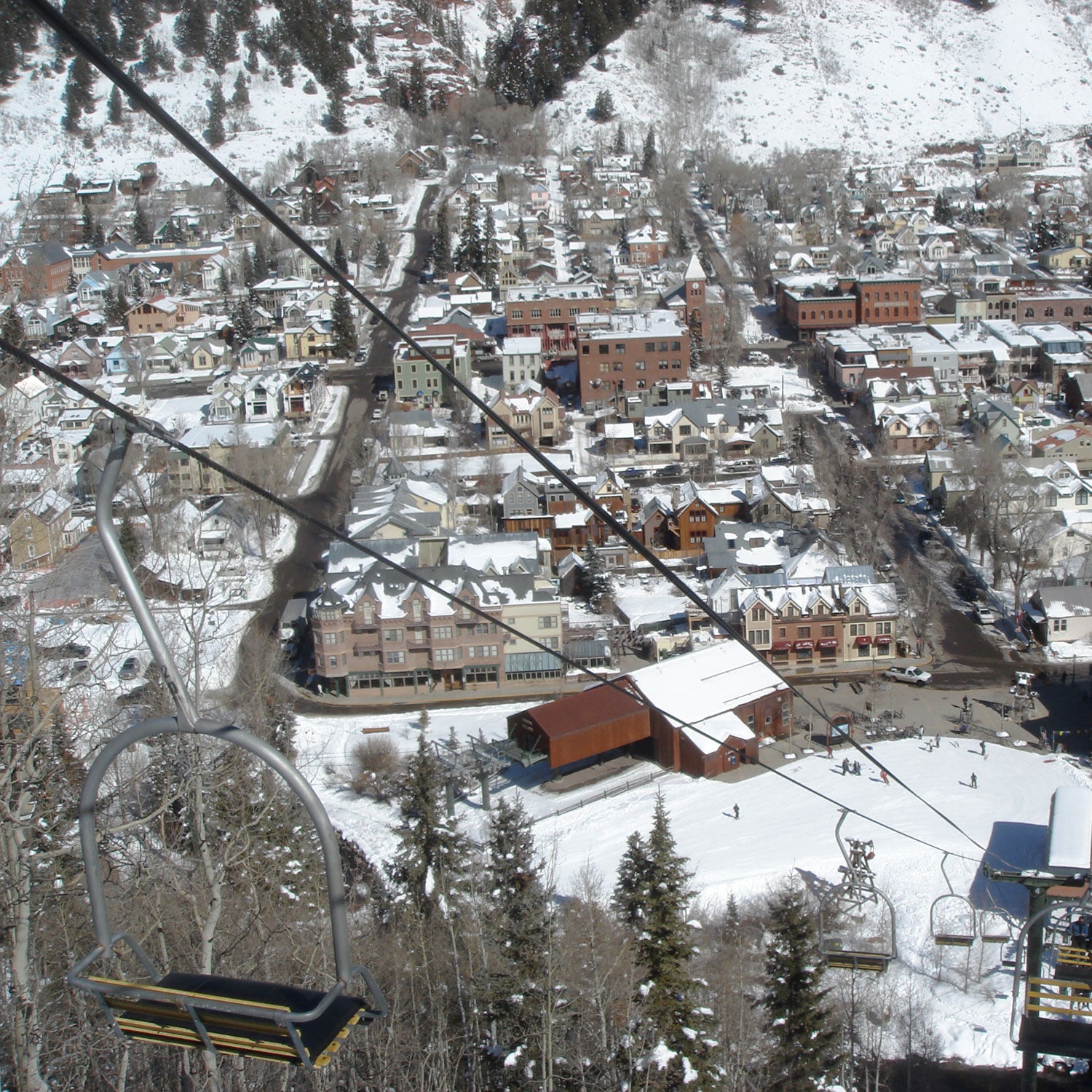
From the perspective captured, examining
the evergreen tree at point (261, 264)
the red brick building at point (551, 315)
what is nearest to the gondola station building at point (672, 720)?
the red brick building at point (551, 315)

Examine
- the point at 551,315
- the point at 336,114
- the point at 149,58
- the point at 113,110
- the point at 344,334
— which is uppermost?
the point at 149,58

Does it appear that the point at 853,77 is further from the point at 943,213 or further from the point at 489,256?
the point at 489,256

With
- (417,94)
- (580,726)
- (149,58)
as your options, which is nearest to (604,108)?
(417,94)

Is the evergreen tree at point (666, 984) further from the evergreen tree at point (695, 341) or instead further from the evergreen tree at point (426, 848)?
the evergreen tree at point (695, 341)

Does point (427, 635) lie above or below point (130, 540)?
below

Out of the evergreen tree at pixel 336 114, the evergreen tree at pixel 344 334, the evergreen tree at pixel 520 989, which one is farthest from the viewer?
the evergreen tree at pixel 336 114

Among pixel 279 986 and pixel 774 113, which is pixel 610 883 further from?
pixel 774 113
